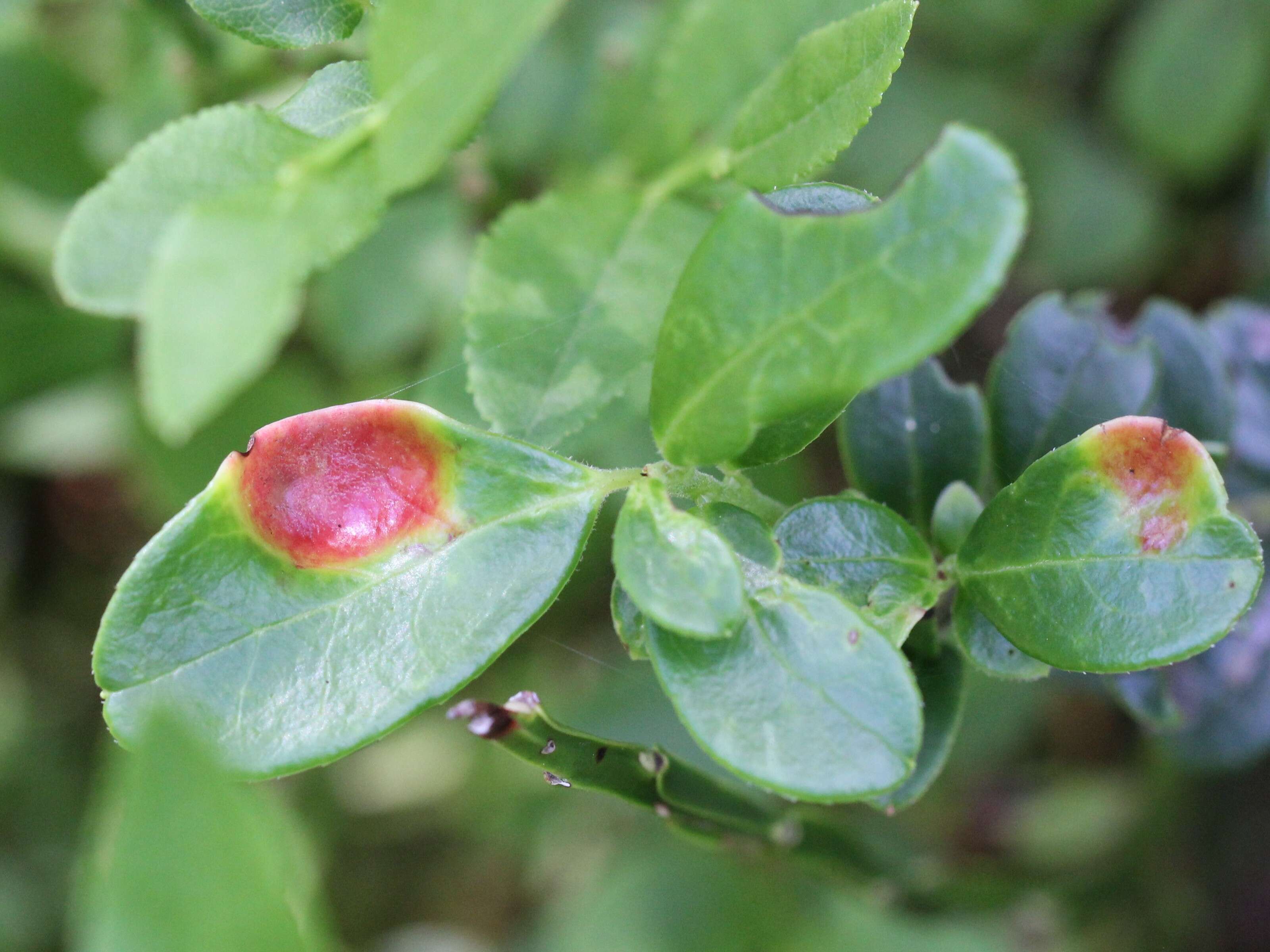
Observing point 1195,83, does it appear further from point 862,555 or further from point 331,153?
point 331,153

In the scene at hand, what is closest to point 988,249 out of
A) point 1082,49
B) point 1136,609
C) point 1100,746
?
point 1136,609

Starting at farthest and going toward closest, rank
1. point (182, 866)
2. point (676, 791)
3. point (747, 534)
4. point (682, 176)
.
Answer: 1. point (682, 176)
2. point (676, 791)
3. point (747, 534)
4. point (182, 866)

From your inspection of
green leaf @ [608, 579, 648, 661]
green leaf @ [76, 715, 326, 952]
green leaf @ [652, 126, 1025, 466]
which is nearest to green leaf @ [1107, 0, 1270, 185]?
green leaf @ [652, 126, 1025, 466]

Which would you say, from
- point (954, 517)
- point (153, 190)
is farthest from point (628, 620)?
point (153, 190)

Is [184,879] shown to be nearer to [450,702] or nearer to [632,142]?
[632,142]

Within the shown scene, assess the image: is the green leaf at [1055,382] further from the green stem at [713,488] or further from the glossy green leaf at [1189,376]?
the green stem at [713,488]

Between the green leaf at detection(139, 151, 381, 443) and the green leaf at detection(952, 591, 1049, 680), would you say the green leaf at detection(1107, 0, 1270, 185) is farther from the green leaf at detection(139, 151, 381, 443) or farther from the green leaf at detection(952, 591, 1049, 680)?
the green leaf at detection(139, 151, 381, 443)
